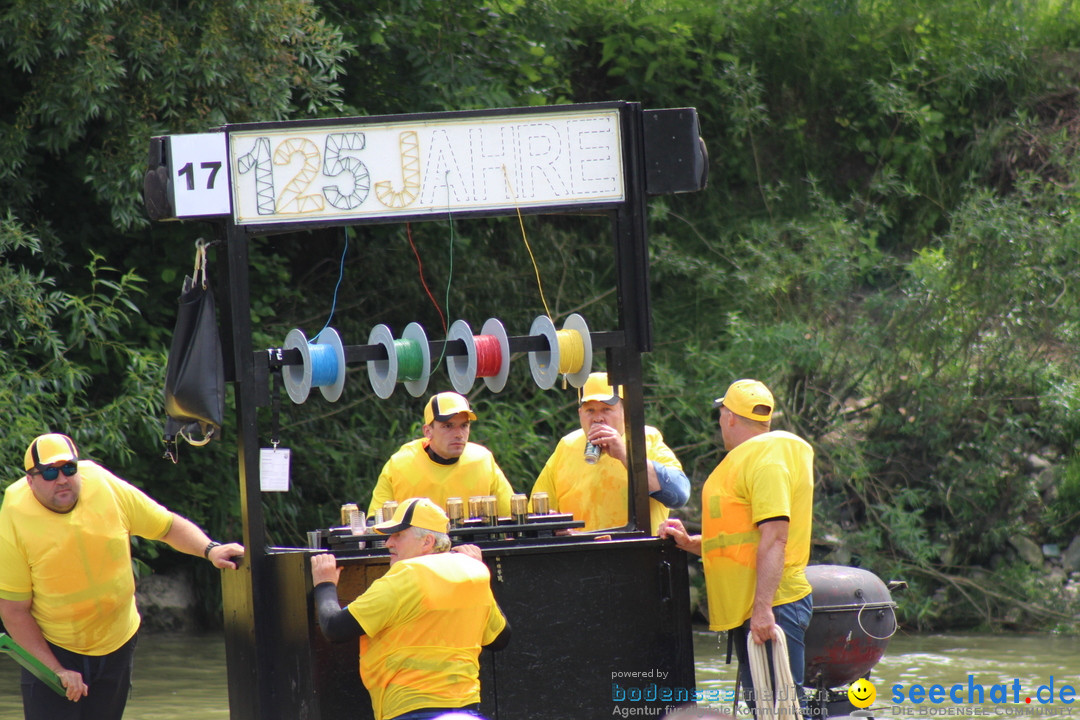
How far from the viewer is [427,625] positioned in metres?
4.50

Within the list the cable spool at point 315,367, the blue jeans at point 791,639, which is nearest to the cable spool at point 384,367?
the cable spool at point 315,367

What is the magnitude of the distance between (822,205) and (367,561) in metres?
8.68

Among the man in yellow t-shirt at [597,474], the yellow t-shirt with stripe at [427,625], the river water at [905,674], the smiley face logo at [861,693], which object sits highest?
the man in yellow t-shirt at [597,474]

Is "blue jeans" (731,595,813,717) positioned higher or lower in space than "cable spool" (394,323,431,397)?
lower

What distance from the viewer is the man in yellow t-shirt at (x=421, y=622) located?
4.49 meters

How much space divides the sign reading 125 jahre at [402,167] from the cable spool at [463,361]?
53cm

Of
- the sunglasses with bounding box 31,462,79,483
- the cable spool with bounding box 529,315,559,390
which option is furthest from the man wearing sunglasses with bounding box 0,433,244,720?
the cable spool with bounding box 529,315,559,390

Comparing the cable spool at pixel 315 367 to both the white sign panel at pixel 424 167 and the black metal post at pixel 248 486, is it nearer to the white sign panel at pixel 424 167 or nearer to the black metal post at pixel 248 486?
the black metal post at pixel 248 486

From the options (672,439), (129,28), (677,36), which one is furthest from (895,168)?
(129,28)

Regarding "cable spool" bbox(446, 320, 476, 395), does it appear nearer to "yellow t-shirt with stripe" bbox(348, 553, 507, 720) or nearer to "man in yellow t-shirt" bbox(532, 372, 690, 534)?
"man in yellow t-shirt" bbox(532, 372, 690, 534)

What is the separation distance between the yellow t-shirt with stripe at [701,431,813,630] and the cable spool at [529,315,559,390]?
85 centimetres

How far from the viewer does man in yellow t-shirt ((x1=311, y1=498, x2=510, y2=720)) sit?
449cm

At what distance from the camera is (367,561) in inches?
213

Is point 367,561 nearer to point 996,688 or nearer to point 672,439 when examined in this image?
point 996,688
